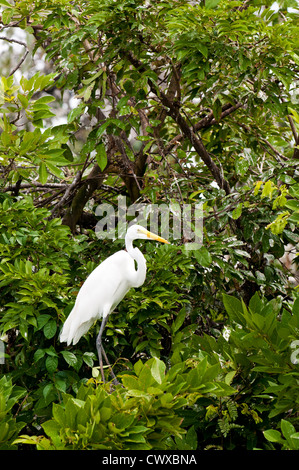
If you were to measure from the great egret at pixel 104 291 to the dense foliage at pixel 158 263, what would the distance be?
0.31ft

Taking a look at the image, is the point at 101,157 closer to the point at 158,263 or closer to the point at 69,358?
the point at 158,263

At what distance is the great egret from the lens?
7.50 feet

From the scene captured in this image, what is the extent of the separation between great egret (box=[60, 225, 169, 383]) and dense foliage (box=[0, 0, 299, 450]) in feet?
0.31

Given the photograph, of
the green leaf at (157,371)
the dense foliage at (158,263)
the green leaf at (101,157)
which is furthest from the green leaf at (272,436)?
the green leaf at (101,157)

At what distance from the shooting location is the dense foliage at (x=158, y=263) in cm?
187

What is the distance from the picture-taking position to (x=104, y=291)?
2373 mm

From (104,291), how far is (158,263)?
384 mm

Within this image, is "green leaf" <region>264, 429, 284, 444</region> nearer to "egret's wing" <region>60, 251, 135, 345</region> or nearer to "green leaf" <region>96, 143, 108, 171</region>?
"egret's wing" <region>60, 251, 135, 345</region>

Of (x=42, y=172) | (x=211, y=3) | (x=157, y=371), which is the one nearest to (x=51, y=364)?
(x=157, y=371)

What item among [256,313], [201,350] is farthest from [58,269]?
[256,313]

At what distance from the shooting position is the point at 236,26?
2469 mm

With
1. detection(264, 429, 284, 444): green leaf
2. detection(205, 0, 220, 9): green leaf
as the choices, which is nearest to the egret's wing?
detection(264, 429, 284, 444): green leaf

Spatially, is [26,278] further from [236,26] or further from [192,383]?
[236,26]

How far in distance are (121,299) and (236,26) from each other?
1.23 metres
